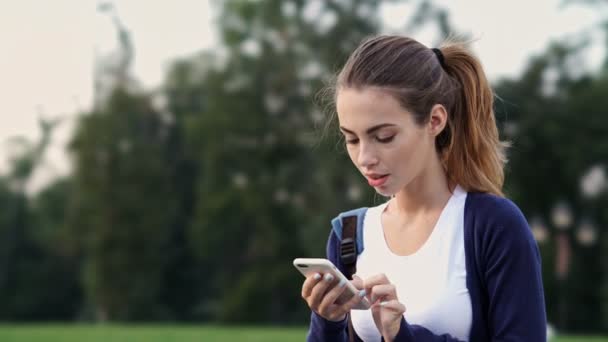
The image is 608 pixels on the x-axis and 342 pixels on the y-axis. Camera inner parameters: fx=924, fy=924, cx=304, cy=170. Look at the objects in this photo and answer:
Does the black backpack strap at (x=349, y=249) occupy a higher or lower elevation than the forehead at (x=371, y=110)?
lower

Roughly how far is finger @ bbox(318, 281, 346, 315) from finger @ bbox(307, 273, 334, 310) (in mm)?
12

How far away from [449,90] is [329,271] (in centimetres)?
73

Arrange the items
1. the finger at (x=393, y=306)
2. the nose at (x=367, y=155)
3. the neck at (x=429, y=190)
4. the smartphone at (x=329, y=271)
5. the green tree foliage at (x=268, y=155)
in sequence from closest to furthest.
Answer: the smartphone at (x=329, y=271)
the finger at (x=393, y=306)
the nose at (x=367, y=155)
the neck at (x=429, y=190)
the green tree foliage at (x=268, y=155)

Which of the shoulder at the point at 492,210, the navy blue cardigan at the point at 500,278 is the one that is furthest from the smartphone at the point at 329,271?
the shoulder at the point at 492,210

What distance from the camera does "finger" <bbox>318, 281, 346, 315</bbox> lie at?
258 cm

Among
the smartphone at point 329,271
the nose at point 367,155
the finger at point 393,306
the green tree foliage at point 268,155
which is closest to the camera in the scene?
the smartphone at point 329,271

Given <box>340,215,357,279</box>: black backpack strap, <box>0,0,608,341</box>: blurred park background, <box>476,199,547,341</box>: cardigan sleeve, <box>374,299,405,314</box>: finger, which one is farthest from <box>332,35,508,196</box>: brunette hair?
<box>0,0,608,341</box>: blurred park background

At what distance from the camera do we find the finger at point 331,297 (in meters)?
2.58

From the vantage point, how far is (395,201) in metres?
3.05

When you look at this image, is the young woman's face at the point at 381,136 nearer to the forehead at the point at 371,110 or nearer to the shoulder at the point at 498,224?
the forehead at the point at 371,110

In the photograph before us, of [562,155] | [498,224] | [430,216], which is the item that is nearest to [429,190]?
[430,216]

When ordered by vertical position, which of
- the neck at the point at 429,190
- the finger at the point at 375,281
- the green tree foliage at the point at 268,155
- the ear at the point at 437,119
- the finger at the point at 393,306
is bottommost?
the finger at the point at 393,306

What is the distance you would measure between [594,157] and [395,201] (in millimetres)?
32984

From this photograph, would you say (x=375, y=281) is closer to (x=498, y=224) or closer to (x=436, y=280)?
(x=436, y=280)
